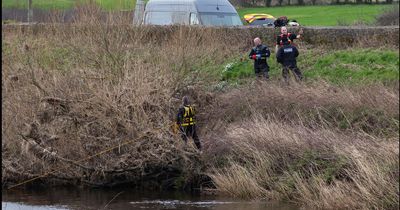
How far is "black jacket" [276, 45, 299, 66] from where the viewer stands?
24094 millimetres

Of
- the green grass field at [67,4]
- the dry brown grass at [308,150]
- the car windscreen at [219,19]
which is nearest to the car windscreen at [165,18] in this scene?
the car windscreen at [219,19]

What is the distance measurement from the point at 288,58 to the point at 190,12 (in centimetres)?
646

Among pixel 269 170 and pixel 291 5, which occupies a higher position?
pixel 291 5

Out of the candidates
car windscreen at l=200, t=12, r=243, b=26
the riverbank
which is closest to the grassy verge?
the riverbank

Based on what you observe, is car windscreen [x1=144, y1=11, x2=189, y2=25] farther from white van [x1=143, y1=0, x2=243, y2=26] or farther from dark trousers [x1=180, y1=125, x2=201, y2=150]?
dark trousers [x1=180, y1=125, x2=201, y2=150]

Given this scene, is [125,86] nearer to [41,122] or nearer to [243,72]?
[41,122]

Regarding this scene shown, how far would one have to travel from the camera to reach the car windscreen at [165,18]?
96.8 feet

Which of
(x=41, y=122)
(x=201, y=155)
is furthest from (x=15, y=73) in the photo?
(x=201, y=155)

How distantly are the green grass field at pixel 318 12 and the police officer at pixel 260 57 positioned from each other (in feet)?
43.4

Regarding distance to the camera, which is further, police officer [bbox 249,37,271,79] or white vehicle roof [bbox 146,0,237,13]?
white vehicle roof [bbox 146,0,237,13]

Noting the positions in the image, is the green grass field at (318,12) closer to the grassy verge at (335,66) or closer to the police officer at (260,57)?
the grassy verge at (335,66)

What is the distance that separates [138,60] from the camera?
23.8 metres

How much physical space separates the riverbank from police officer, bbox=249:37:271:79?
382 millimetres

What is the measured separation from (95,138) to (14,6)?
28.3 ft
